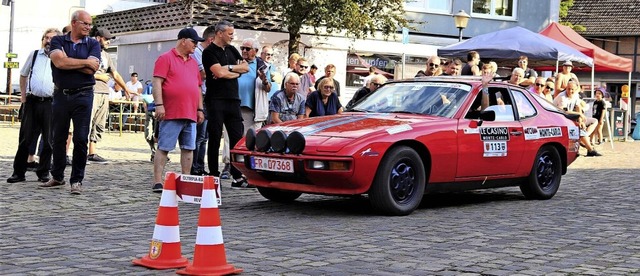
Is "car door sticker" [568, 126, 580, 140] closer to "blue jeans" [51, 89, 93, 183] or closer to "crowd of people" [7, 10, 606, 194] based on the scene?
"crowd of people" [7, 10, 606, 194]

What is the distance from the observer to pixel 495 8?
3597cm

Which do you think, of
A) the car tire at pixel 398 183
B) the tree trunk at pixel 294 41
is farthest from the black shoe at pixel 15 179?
the tree trunk at pixel 294 41

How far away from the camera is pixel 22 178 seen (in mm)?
11609

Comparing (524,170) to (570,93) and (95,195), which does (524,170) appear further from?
(570,93)

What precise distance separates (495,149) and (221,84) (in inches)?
121

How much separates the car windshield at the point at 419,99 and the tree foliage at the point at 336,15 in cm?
1544

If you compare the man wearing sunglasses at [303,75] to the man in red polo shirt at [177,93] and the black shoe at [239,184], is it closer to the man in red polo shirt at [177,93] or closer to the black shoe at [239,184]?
the black shoe at [239,184]

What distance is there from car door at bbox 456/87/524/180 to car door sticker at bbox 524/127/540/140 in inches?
3.4

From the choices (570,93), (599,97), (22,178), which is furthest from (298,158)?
(599,97)

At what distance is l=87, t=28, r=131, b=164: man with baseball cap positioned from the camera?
13.1 meters

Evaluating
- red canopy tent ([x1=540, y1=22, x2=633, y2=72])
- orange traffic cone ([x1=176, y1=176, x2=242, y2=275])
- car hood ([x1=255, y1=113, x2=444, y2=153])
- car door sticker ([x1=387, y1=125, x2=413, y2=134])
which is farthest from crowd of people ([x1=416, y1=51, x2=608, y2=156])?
orange traffic cone ([x1=176, y1=176, x2=242, y2=275])

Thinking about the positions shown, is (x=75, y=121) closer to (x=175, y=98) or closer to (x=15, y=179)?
(x=175, y=98)

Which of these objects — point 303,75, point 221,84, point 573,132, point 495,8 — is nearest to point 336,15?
point 495,8

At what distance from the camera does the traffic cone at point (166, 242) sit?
6270 millimetres
